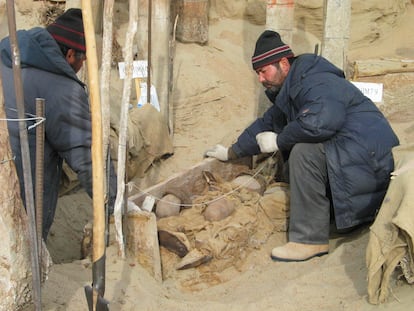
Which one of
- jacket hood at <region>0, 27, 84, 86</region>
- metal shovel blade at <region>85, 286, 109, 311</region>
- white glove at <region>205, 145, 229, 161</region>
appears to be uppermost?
jacket hood at <region>0, 27, 84, 86</region>

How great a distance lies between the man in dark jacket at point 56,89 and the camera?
136 inches

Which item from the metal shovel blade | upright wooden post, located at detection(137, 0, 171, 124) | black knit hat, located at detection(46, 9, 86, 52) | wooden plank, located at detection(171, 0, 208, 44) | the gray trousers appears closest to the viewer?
the metal shovel blade

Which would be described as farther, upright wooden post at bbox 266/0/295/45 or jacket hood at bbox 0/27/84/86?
upright wooden post at bbox 266/0/295/45

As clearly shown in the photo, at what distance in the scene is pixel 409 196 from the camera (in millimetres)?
2895

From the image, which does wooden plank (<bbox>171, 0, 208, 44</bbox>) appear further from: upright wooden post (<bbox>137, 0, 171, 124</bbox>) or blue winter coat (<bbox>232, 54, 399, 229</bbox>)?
blue winter coat (<bbox>232, 54, 399, 229</bbox>)

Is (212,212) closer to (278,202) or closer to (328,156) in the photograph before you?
(278,202)

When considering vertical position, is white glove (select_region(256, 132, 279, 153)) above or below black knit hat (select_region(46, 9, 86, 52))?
below

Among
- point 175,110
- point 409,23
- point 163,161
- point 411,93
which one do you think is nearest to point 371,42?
point 409,23

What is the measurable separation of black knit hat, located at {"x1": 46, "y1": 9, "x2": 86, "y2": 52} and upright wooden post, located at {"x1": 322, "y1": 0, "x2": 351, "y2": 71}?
2782 mm

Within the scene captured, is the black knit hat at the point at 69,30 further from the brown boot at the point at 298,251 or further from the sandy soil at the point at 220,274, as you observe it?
the brown boot at the point at 298,251

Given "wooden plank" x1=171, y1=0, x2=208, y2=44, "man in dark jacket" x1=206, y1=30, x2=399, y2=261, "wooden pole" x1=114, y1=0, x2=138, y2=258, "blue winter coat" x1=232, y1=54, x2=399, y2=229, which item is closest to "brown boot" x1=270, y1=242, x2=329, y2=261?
"man in dark jacket" x1=206, y1=30, x2=399, y2=261

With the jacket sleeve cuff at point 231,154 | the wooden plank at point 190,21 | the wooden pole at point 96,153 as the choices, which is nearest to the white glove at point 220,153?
the jacket sleeve cuff at point 231,154

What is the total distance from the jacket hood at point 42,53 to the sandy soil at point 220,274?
122 cm

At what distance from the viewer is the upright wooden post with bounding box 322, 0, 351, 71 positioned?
17.9ft
